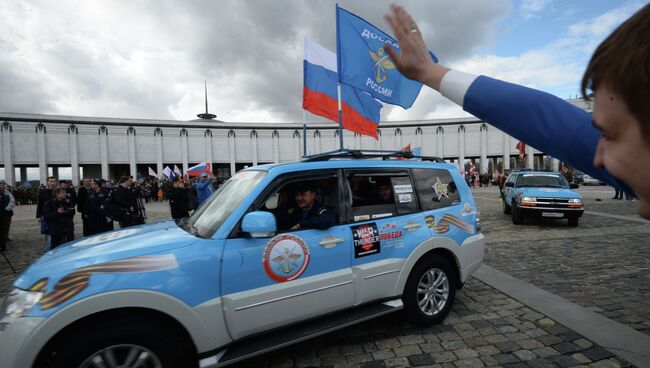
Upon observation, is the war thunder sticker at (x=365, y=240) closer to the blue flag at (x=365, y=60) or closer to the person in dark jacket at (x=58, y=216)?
the blue flag at (x=365, y=60)

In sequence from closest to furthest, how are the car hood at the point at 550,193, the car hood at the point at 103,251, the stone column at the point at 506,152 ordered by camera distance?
the car hood at the point at 103,251
the car hood at the point at 550,193
the stone column at the point at 506,152

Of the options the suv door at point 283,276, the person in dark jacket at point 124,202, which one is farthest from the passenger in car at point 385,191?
the person in dark jacket at point 124,202

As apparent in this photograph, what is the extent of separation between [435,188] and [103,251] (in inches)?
148

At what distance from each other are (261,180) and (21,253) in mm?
9950

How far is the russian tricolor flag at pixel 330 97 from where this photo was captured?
8050 millimetres

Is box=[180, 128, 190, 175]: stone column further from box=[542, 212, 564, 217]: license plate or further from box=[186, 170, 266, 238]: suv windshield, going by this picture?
box=[186, 170, 266, 238]: suv windshield

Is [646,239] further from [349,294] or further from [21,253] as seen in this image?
[21,253]

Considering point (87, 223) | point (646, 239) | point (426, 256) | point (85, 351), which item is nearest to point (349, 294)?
point (426, 256)

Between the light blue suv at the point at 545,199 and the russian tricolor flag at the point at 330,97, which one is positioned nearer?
the russian tricolor flag at the point at 330,97

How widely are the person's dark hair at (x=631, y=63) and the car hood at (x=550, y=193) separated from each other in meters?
11.4

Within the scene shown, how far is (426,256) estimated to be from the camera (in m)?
3.87

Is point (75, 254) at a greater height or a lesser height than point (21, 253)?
greater

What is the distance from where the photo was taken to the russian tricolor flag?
8050 mm

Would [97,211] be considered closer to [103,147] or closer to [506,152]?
[103,147]
